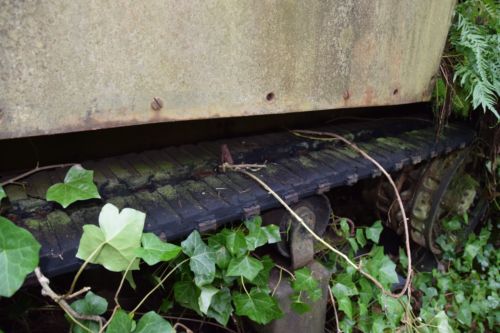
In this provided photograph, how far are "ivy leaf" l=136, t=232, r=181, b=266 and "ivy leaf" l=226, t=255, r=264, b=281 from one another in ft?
0.86

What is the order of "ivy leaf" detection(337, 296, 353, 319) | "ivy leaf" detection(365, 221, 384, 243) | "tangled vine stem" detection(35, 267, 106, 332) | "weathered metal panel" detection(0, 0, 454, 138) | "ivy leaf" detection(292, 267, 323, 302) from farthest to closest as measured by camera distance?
"ivy leaf" detection(365, 221, 384, 243), "ivy leaf" detection(337, 296, 353, 319), "ivy leaf" detection(292, 267, 323, 302), "tangled vine stem" detection(35, 267, 106, 332), "weathered metal panel" detection(0, 0, 454, 138)

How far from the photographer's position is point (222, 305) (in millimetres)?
1108

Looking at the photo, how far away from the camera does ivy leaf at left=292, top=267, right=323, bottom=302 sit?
4.02 feet

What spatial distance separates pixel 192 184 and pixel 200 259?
20cm

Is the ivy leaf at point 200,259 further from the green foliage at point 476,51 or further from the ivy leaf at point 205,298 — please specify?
the green foliage at point 476,51

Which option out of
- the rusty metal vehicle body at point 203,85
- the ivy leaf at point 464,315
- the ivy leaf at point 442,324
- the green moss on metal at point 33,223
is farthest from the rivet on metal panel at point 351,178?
the ivy leaf at point 464,315

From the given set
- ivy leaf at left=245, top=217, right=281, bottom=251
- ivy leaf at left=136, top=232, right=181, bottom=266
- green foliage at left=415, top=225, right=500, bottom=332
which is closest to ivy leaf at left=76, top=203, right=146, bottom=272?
ivy leaf at left=136, top=232, right=181, bottom=266

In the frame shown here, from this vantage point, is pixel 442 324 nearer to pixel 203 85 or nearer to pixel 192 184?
pixel 192 184

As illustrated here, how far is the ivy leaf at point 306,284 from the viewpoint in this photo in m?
1.23

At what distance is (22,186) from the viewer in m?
0.90

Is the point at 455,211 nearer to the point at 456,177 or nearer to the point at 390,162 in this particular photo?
the point at 456,177

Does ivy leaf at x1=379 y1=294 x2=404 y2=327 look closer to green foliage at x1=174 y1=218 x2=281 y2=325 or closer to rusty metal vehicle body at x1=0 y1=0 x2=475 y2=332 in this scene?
rusty metal vehicle body at x1=0 y1=0 x2=475 y2=332

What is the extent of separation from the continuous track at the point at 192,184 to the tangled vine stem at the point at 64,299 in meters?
0.03

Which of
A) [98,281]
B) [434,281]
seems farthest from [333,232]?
[98,281]
